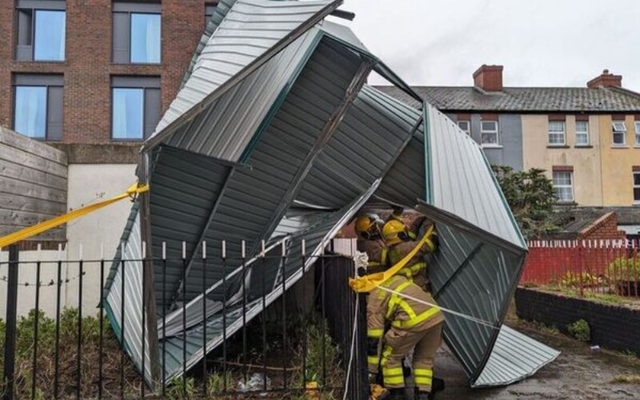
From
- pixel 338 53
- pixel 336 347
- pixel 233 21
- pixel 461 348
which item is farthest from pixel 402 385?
pixel 233 21

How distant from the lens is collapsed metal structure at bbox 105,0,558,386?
470 centimetres

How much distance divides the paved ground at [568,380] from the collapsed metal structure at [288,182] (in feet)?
0.65

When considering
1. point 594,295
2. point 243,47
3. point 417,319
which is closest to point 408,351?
point 417,319

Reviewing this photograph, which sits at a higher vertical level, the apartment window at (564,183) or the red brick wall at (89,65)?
the red brick wall at (89,65)

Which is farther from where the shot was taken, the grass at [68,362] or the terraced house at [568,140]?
the terraced house at [568,140]

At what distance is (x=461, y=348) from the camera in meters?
6.07

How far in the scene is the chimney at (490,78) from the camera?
96.8 ft

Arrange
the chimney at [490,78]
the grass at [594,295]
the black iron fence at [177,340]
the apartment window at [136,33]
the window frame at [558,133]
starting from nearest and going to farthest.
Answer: the black iron fence at [177,340], the grass at [594,295], the apartment window at [136,33], the window frame at [558,133], the chimney at [490,78]

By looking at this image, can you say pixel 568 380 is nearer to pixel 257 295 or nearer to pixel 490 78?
→ pixel 257 295

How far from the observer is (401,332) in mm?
4902

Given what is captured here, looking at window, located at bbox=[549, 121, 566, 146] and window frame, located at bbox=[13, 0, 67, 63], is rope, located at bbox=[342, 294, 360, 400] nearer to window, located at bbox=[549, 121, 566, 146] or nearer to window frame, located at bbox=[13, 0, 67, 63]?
window frame, located at bbox=[13, 0, 67, 63]

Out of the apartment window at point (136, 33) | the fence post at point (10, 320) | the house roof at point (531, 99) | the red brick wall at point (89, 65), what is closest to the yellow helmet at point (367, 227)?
the fence post at point (10, 320)

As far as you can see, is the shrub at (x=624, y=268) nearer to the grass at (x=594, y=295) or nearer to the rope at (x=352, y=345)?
the grass at (x=594, y=295)

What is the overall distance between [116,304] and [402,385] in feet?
9.99
